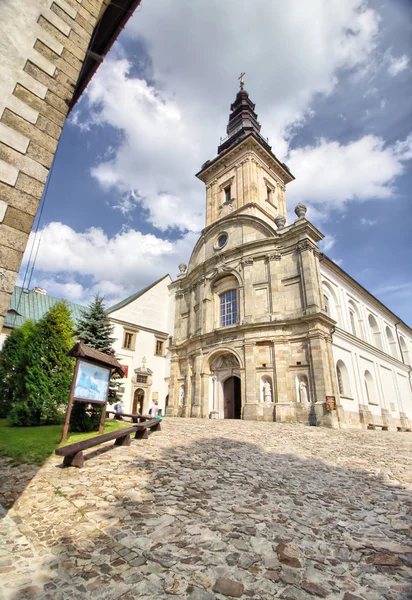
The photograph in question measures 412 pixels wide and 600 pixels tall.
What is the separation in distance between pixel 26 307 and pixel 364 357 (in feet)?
87.6

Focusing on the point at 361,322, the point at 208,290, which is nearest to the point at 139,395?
the point at 208,290

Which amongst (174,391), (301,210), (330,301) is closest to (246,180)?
(301,210)

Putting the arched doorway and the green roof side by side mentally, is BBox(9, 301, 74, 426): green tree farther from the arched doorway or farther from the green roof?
the arched doorway

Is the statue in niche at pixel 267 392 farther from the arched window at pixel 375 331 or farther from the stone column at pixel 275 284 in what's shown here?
the arched window at pixel 375 331

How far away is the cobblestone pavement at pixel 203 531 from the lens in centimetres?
247

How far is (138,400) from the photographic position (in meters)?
25.1

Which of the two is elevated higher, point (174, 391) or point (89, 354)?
point (174, 391)

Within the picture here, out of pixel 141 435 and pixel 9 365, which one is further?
pixel 9 365

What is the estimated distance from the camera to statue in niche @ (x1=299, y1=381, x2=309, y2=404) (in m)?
16.1

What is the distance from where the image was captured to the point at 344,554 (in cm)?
304

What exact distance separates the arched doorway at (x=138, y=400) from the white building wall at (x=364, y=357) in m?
15.5

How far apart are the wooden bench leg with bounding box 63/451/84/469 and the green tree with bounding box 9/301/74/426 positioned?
5.53m

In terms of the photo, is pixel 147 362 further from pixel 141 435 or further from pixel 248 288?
pixel 141 435

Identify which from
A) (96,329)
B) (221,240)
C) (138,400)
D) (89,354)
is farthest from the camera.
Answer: (138,400)
